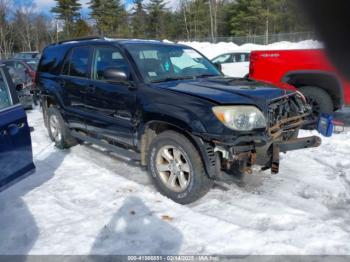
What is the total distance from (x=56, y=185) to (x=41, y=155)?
148cm

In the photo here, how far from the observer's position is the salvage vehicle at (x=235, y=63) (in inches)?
510

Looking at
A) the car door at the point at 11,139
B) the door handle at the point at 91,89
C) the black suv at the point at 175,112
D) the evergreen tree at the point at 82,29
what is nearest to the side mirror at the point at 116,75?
the black suv at the point at 175,112

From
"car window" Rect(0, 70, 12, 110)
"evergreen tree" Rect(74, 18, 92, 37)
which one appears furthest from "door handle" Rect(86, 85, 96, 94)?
"evergreen tree" Rect(74, 18, 92, 37)

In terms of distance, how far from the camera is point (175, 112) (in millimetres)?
3643

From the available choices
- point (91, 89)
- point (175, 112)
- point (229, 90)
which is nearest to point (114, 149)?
point (91, 89)

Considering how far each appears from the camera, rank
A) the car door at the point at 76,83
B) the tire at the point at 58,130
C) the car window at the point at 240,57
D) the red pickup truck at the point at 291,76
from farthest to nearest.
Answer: the car window at the point at 240,57
the red pickup truck at the point at 291,76
the tire at the point at 58,130
the car door at the point at 76,83

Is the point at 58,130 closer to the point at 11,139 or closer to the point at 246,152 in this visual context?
the point at 11,139

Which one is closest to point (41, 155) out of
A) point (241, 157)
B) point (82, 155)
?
point (82, 155)

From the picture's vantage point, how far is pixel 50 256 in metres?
2.92

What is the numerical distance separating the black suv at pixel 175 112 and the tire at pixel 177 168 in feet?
0.03

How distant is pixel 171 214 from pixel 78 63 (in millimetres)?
2899

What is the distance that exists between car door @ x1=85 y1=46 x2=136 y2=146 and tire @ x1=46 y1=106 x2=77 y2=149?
34.8 inches

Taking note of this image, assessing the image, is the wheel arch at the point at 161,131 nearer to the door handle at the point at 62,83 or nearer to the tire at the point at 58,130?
the door handle at the point at 62,83

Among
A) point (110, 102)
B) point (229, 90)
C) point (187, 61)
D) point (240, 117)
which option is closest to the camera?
point (240, 117)
